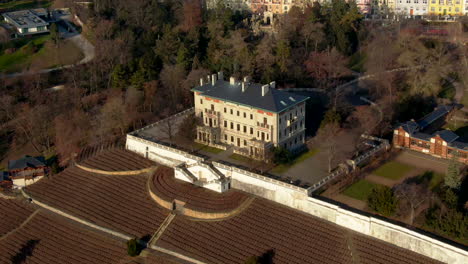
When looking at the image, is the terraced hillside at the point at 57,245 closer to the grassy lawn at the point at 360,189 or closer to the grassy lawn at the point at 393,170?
the grassy lawn at the point at 360,189

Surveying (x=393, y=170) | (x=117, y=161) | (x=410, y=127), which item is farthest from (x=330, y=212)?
A: (x=117, y=161)

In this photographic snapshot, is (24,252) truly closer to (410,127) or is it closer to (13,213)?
(13,213)

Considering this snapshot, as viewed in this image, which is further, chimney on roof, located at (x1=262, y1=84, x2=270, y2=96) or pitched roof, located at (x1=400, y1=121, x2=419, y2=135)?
pitched roof, located at (x1=400, y1=121, x2=419, y2=135)

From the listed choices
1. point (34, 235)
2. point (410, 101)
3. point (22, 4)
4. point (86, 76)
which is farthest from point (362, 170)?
point (22, 4)

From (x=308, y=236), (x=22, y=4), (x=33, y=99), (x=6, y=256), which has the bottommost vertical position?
(x=6, y=256)

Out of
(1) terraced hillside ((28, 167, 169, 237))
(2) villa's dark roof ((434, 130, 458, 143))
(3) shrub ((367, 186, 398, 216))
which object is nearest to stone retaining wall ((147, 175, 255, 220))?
(1) terraced hillside ((28, 167, 169, 237))

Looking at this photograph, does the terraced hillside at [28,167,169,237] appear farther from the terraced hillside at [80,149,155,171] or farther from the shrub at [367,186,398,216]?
the shrub at [367,186,398,216]

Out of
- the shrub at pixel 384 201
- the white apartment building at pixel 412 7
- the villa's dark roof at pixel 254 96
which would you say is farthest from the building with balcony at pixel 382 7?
the shrub at pixel 384 201

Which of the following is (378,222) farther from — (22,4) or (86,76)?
(22,4)
